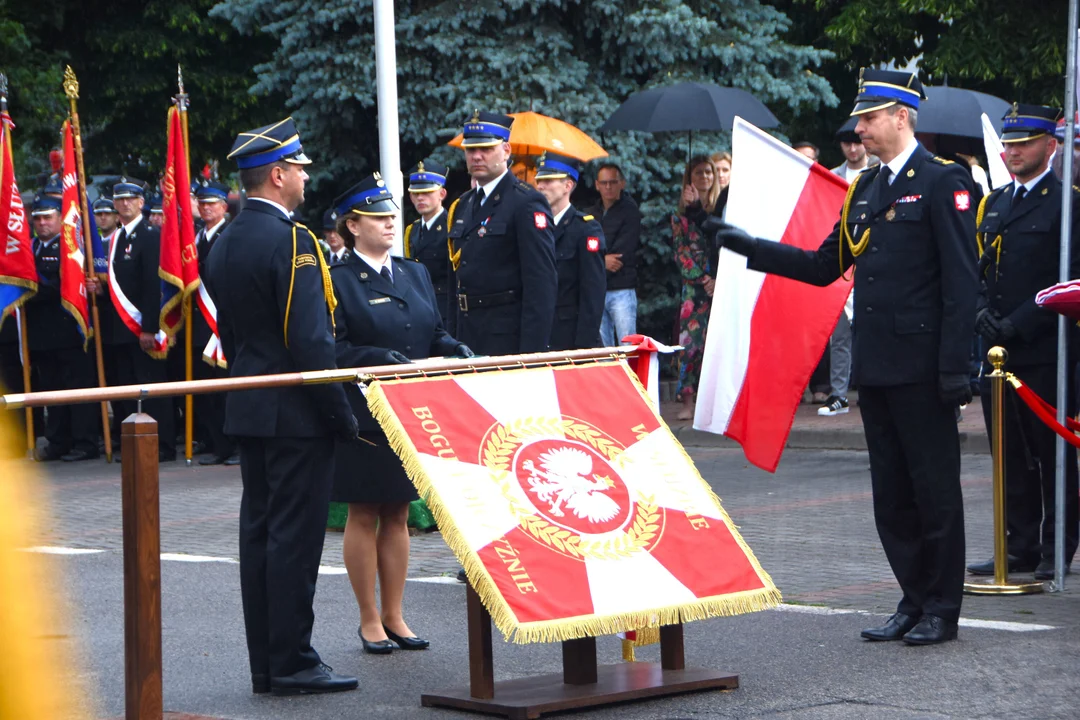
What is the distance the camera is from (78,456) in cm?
1606

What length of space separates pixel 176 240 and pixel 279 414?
8.88 metres

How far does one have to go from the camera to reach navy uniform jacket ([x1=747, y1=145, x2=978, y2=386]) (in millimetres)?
6469

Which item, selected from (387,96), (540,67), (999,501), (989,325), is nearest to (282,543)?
(999,501)

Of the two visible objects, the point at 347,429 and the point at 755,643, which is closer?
the point at 347,429

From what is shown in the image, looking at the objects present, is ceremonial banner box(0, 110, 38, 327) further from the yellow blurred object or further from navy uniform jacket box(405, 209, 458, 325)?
the yellow blurred object

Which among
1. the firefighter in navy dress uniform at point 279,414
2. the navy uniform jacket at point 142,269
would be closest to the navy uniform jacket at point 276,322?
the firefighter in navy dress uniform at point 279,414

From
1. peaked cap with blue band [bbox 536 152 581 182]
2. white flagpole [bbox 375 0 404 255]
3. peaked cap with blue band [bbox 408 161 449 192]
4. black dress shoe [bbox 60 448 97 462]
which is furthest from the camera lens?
black dress shoe [bbox 60 448 97 462]

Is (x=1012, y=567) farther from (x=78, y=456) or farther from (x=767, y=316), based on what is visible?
(x=78, y=456)

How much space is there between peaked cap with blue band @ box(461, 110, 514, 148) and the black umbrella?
22.2 ft

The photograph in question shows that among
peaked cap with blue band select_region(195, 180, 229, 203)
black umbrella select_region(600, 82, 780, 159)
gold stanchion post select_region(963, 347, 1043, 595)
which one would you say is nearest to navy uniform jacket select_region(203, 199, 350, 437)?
gold stanchion post select_region(963, 347, 1043, 595)

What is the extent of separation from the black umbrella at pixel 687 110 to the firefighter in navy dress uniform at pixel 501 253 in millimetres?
6738

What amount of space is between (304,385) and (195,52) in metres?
17.7

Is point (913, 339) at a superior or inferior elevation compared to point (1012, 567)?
superior

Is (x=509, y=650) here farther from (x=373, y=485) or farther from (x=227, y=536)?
(x=227, y=536)
